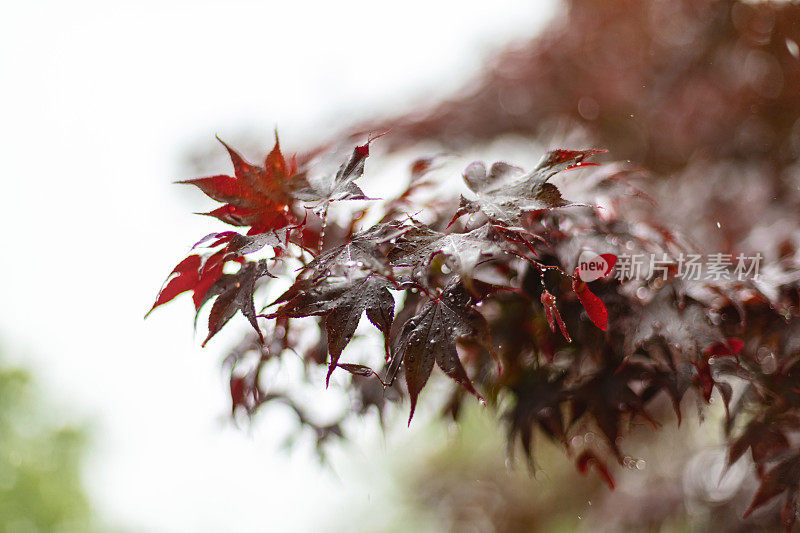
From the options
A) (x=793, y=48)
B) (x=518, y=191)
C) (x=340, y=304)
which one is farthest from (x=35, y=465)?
(x=793, y=48)

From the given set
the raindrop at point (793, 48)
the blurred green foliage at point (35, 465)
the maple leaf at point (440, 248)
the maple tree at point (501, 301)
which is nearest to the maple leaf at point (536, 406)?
the maple tree at point (501, 301)

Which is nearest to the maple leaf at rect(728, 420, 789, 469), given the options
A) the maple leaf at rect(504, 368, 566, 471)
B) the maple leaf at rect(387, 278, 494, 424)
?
the maple leaf at rect(504, 368, 566, 471)

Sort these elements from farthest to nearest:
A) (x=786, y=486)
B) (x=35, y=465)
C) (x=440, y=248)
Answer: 1. (x=35, y=465)
2. (x=786, y=486)
3. (x=440, y=248)

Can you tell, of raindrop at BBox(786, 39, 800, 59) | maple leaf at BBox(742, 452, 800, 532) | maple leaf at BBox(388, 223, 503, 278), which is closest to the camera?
maple leaf at BBox(388, 223, 503, 278)

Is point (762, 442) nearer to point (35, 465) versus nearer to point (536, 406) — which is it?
point (536, 406)

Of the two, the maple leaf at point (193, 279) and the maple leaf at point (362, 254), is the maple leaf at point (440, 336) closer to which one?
the maple leaf at point (362, 254)

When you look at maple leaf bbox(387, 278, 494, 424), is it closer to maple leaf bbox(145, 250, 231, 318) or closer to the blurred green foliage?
maple leaf bbox(145, 250, 231, 318)
